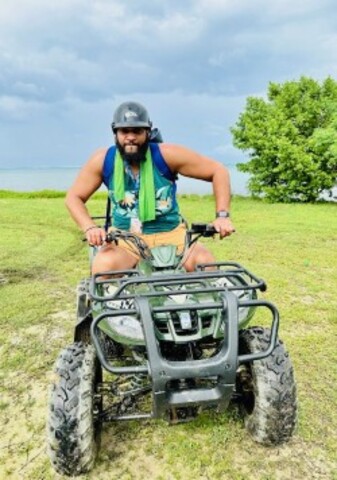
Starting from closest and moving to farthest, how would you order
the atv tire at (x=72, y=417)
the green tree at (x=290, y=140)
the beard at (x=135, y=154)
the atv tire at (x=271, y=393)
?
1. the atv tire at (x=72, y=417)
2. the atv tire at (x=271, y=393)
3. the beard at (x=135, y=154)
4. the green tree at (x=290, y=140)

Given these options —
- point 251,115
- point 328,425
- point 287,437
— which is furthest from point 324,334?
point 251,115

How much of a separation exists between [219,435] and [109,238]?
1.41 metres

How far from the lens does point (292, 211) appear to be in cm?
1505

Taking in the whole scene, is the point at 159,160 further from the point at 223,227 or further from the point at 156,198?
the point at 223,227

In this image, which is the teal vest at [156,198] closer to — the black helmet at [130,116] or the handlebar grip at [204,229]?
the black helmet at [130,116]

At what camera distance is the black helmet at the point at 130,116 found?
10.6 ft

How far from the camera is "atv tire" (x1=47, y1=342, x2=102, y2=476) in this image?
2471 mm

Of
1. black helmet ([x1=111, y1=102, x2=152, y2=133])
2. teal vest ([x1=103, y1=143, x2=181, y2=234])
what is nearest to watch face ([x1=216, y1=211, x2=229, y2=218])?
teal vest ([x1=103, y1=143, x2=181, y2=234])

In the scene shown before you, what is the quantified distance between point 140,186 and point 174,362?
1523 mm

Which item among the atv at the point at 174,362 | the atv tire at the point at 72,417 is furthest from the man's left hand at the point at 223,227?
the atv tire at the point at 72,417

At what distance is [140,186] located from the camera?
3.39 metres

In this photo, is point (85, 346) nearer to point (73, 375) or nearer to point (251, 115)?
point (73, 375)

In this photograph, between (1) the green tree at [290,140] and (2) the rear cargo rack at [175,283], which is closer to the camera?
(2) the rear cargo rack at [175,283]

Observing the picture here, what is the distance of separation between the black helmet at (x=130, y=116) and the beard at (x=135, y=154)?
13 cm
